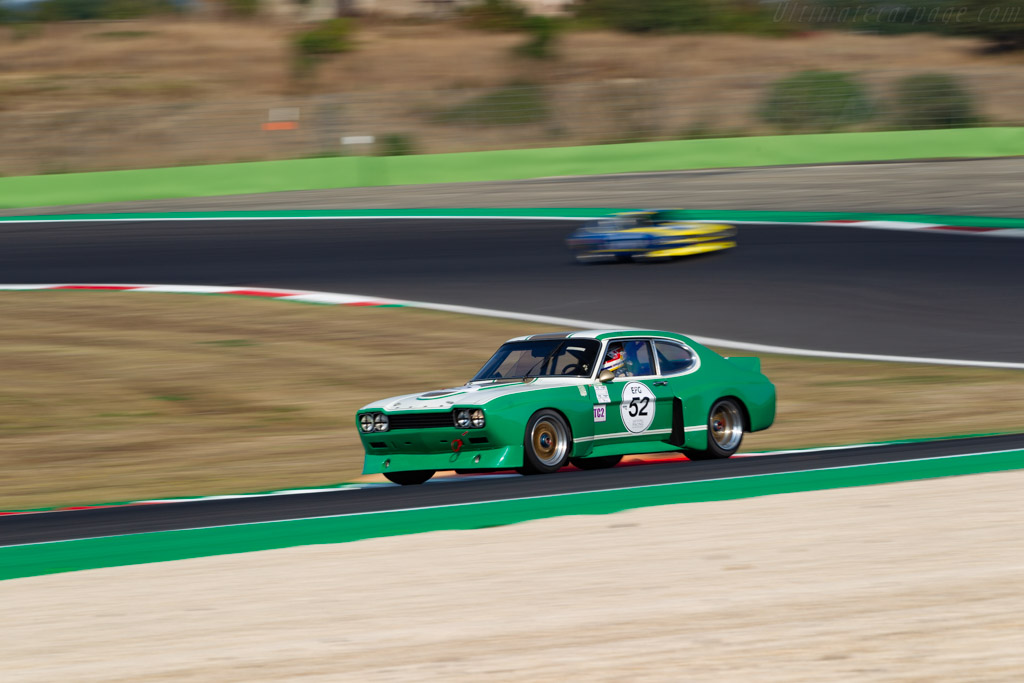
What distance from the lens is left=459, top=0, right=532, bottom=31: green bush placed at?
194ft

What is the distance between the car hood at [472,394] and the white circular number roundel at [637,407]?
32 centimetres

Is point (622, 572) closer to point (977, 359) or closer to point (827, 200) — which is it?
point (977, 359)

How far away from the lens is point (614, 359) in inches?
371

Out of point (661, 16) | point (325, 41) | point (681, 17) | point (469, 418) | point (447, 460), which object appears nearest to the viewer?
point (469, 418)

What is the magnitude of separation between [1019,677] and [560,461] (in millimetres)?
4854

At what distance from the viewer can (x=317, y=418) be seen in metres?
12.8

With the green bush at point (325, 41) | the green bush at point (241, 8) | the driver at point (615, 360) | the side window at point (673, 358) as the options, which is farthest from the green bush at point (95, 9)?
the driver at point (615, 360)

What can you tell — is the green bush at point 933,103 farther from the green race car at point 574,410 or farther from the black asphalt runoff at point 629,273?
the green race car at point 574,410

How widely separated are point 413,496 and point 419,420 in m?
0.64

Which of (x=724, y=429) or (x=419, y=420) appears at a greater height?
(x=419, y=420)

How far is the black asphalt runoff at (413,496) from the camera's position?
24.9 ft

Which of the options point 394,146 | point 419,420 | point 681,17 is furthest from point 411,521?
point 681,17

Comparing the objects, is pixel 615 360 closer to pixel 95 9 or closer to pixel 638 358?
pixel 638 358

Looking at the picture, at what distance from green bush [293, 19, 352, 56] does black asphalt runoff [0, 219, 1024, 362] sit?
91.1 feet
